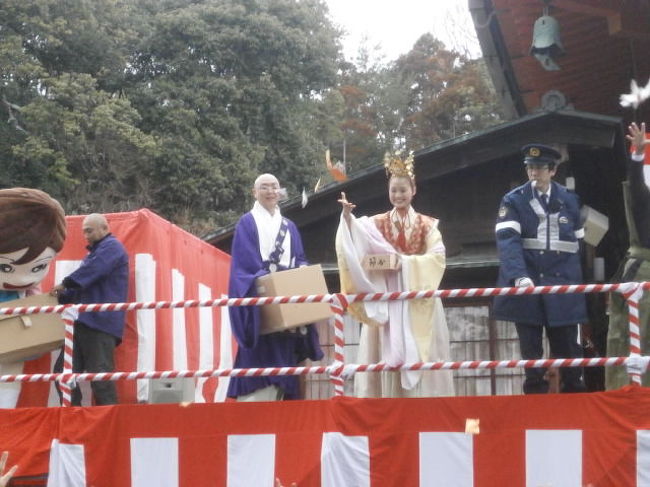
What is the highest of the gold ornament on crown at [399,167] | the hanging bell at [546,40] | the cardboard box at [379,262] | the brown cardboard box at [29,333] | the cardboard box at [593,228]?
the hanging bell at [546,40]

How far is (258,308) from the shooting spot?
287 inches

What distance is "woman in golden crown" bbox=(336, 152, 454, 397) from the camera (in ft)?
21.9

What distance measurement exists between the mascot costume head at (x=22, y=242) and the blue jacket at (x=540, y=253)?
3280mm

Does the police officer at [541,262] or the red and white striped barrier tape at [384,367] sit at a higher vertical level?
the police officer at [541,262]

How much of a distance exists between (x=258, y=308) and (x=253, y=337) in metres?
0.24

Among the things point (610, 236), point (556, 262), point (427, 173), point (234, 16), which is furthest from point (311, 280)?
point (234, 16)

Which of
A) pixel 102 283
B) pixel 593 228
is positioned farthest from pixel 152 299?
pixel 593 228

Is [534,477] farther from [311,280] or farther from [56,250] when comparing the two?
[56,250]

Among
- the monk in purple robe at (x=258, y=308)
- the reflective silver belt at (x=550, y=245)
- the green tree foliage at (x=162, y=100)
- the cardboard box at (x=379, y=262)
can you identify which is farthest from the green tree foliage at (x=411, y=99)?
the cardboard box at (x=379, y=262)

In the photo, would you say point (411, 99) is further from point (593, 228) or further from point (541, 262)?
point (541, 262)

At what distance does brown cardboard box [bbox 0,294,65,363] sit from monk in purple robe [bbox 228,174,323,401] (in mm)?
1287

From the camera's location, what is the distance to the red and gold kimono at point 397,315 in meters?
6.66

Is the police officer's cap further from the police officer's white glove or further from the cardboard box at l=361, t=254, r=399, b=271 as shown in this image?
the cardboard box at l=361, t=254, r=399, b=271

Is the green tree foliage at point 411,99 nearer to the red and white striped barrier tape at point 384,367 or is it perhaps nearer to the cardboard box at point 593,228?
the cardboard box at point 593,228
